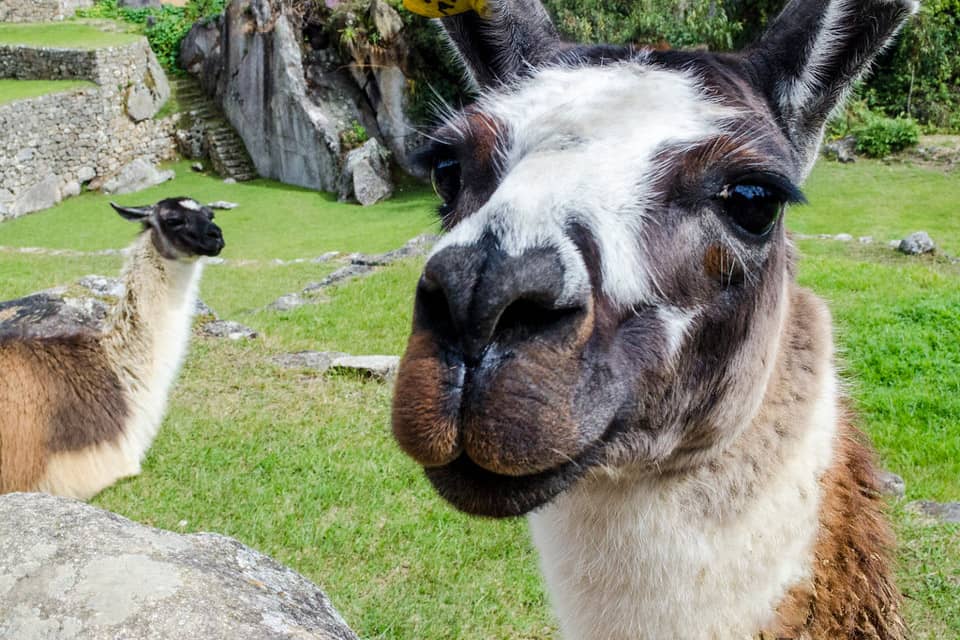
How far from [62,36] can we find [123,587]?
36343 mm

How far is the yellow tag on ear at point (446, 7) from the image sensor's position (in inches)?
91.1

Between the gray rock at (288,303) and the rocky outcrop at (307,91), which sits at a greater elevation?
the gray rock at (288,303)

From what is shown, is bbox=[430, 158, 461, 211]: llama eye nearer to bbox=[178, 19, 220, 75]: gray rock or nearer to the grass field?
the grass field

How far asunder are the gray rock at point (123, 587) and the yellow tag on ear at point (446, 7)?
180 centimetres

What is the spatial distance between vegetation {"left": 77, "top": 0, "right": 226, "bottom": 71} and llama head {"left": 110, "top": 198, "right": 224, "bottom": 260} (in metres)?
A: 29.8

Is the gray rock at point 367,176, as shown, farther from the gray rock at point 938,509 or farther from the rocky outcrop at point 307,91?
the gray rock at point 938,509

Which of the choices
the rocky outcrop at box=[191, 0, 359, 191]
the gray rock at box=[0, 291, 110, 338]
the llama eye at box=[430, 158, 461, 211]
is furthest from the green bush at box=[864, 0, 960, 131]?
the llama eye at box=[430, 158, 461, 211]

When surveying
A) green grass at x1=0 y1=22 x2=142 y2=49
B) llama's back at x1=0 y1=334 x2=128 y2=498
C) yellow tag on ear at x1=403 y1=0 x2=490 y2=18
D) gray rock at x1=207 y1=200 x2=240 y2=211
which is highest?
yellow tag on ear at x1=403 y1=0 x2=490 y2=18

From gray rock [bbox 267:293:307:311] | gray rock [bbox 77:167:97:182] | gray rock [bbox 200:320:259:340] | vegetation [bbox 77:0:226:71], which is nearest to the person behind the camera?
gray rock [bbox 200:320:259:340]

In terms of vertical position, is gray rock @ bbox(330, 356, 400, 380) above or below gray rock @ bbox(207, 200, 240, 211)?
above

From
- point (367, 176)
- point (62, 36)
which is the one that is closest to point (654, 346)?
point (367, 176)

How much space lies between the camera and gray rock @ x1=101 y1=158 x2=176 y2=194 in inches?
1091

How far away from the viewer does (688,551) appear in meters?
1.95

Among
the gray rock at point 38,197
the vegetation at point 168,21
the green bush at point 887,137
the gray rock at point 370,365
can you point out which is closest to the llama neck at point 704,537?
the gray rock at point 370,365
